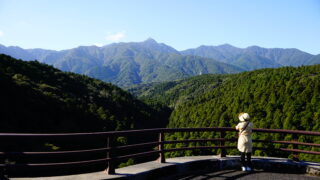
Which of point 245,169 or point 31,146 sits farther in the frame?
point 31,146

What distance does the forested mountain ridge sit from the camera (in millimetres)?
59906

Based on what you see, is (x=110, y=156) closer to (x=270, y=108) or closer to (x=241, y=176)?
(x=241, y=176)

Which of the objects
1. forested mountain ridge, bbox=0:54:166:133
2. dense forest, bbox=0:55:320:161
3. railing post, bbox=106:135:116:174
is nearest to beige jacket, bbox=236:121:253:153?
railing post, bbox=106:135:116:174

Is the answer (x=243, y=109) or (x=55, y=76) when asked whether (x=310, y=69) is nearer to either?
(x=243, y=109)

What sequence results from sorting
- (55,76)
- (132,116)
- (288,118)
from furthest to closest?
(132,116) < (55,76) < (288,118)

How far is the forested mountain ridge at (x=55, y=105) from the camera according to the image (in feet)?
197

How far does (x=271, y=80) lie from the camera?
120m

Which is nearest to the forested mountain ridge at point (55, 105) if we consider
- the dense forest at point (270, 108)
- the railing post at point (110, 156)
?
the dense forest at point (270, 108)

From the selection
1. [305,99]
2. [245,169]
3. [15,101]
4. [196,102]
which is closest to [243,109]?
[305,99]

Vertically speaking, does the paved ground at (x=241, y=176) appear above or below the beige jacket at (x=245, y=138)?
below

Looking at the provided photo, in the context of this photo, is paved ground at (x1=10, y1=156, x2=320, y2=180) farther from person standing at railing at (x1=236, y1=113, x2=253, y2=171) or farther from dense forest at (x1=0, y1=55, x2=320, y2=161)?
dense forest at (x1=0, y1=55, x2=320, y2=161)

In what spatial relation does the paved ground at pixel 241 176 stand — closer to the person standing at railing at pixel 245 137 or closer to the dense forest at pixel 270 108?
the person standing at railing at pixel 245 137

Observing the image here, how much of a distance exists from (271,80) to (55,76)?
9239 centimetres

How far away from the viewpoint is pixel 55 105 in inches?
3083
